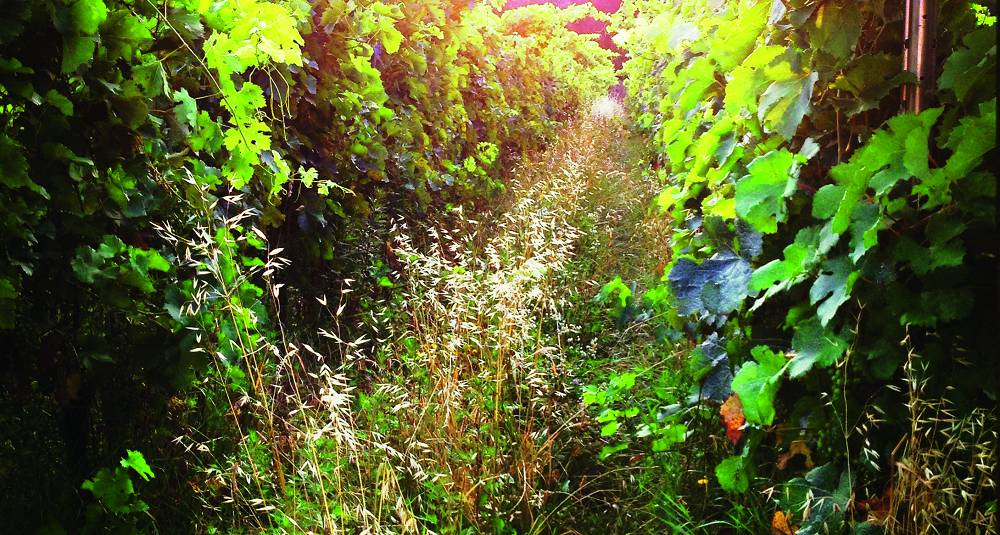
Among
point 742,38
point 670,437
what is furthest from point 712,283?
Result: point 742,38

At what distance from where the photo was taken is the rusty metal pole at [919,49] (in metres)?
1.73

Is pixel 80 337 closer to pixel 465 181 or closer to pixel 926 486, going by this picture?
pixel 926 486

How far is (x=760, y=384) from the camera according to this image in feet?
6.59

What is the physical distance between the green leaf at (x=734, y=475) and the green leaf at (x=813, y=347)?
421 mm

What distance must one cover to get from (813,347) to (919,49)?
82 centimetres

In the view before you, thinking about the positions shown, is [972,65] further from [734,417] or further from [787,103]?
[734,417]

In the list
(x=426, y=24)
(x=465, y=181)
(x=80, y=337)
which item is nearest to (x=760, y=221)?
(x=80, y=337)

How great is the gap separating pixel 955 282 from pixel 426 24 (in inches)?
193

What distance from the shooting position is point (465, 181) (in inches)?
277

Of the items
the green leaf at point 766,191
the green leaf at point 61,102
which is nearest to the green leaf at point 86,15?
the green leaf at point 61,102

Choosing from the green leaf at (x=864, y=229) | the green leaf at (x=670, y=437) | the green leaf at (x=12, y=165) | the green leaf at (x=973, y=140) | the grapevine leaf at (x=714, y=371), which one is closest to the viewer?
the green leaf at (x=973, y=140)

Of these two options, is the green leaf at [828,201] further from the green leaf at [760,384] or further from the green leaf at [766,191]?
the green leaf at [760,384]

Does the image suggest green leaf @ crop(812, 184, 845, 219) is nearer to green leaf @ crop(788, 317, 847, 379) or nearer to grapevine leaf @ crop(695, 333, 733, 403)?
green leaf @ crop(788, 317, 847, 379)

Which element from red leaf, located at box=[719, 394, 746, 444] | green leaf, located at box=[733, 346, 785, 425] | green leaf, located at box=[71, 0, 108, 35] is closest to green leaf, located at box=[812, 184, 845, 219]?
green leaf, located at box=[733, 346, 785, 425]
